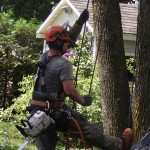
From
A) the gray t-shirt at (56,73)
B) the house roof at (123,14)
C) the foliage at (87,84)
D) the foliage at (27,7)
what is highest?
the gray t-shirt at (56,73)

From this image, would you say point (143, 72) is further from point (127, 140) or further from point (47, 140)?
Answer: point (47, 140)

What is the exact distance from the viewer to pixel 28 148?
9477mm

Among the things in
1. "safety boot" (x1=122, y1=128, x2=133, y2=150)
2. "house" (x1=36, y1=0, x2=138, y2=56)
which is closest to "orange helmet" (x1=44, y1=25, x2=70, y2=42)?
"safety boot" (x1=122, y1=128, x2=133, y2=150)

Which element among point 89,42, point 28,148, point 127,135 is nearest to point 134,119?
point 127,135

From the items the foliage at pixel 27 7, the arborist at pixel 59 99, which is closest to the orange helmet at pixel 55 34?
the arborist at pixel 59 99

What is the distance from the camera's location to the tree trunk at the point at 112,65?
6.18 m

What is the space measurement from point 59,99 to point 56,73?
1.09 ft

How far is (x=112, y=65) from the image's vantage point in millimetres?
6199

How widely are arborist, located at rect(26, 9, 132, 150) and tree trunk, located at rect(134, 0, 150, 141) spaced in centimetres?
26

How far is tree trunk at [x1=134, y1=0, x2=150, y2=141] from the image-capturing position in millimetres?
5461

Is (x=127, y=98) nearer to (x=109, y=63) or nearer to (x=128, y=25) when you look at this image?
(x=109, y=63)

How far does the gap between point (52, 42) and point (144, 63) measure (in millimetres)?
1140

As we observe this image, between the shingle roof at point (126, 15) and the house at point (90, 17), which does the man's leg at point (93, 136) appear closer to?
the house at point (90, 17)

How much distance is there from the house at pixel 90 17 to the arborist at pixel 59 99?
1018 centimetres
